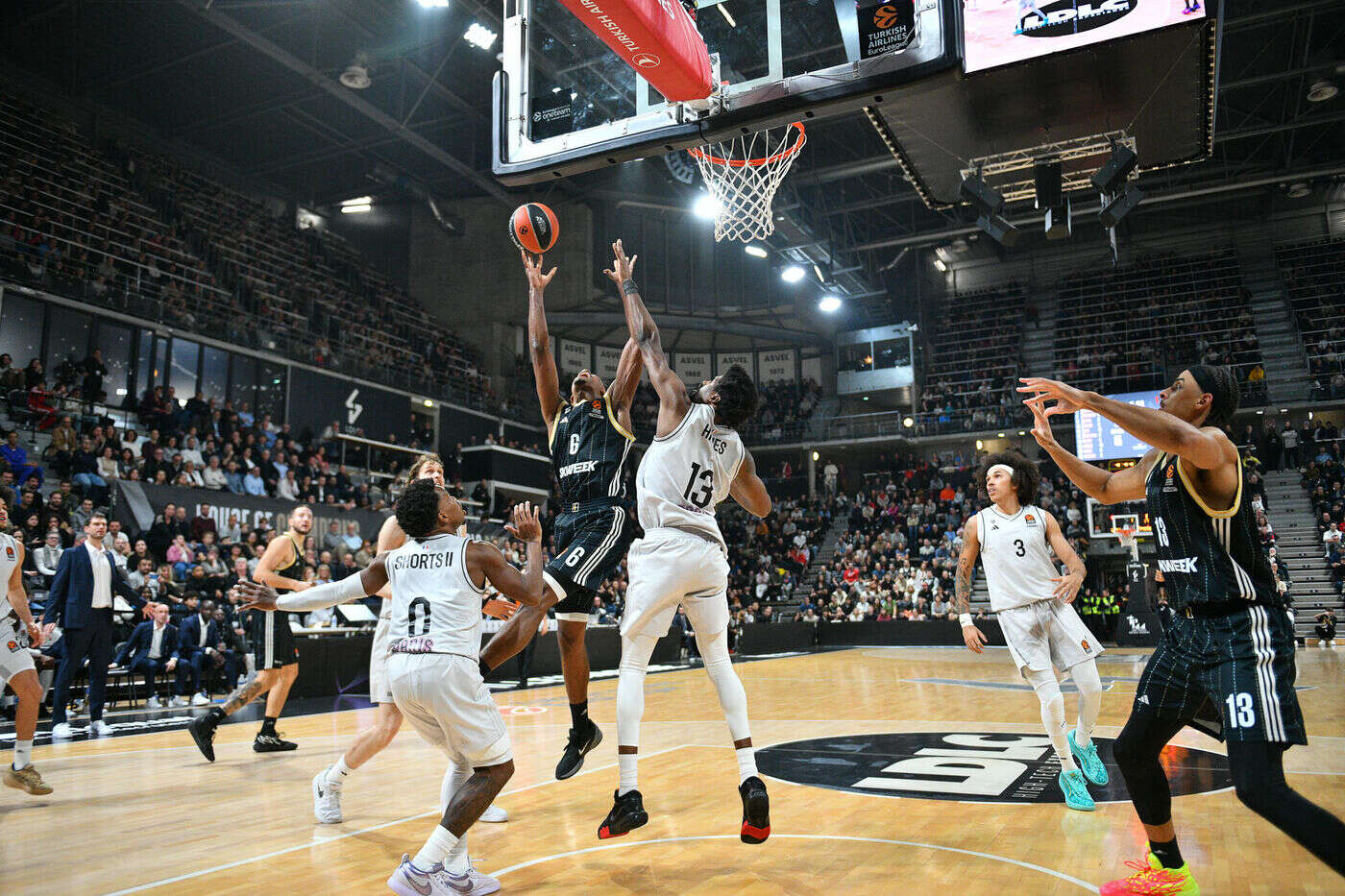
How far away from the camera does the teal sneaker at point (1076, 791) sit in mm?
4789

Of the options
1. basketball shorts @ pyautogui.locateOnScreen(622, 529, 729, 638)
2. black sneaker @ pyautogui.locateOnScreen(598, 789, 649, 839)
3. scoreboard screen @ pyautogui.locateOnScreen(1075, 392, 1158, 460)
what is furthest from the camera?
scoreboard screen @ pyautogui.locateOnScreen(1075, 392, 1158, 460)

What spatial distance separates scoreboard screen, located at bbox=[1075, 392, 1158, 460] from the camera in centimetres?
2292

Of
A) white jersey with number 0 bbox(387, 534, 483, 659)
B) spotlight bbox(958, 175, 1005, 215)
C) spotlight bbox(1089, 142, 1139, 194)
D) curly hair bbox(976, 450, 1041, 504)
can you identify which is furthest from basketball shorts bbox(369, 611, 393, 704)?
spotlight bbox(1089, 142, 1139, 194)

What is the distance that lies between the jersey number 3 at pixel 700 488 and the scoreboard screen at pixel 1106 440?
68.0 ft

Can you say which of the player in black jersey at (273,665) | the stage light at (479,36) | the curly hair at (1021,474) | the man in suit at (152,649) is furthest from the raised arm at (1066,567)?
the stage light at (479,36)

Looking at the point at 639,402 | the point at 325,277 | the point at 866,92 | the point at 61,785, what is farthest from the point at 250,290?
the point at 866,92

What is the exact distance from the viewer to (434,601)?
3.80m

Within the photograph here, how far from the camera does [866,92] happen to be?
6.12 m

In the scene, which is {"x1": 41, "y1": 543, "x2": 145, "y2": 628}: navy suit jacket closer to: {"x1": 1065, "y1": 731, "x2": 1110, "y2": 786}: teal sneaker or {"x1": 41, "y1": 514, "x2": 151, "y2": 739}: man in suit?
{"x1": 41, "y1": 514, "x2": 151, "y2": 739}: man in suit

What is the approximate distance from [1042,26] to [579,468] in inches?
271

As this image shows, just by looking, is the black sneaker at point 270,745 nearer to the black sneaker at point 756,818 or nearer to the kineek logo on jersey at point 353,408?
the black sneaker at point 756,818

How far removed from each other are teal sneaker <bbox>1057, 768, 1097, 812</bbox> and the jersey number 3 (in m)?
2.49

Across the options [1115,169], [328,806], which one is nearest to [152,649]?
[328,806]

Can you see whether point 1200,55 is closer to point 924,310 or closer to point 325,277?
point 325,277
